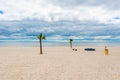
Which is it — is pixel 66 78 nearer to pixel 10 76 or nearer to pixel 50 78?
pixel 50 78

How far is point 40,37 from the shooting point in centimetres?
4612

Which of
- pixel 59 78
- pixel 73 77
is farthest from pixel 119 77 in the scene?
pixel 59 78

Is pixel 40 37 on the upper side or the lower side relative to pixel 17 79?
upper

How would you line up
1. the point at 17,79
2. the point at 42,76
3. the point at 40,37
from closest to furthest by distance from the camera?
the point at 17,79 < the point at 42,76 < the point at 40,37

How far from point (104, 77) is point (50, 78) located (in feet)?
16.3

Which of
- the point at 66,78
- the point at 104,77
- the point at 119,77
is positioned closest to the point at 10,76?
the point at 66,78

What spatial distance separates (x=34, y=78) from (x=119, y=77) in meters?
7.76

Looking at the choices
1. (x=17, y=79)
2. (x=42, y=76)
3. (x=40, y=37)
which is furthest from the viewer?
(x=40, y=37)

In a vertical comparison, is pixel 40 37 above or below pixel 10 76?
above

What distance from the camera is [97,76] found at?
1947 centimetres

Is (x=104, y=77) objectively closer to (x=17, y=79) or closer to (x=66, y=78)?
(x=66, y=78)

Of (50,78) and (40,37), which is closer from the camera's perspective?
(50,78)

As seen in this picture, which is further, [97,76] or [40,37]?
[40,37]

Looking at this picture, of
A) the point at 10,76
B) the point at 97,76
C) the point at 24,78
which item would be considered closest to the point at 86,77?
the point at 97,76
